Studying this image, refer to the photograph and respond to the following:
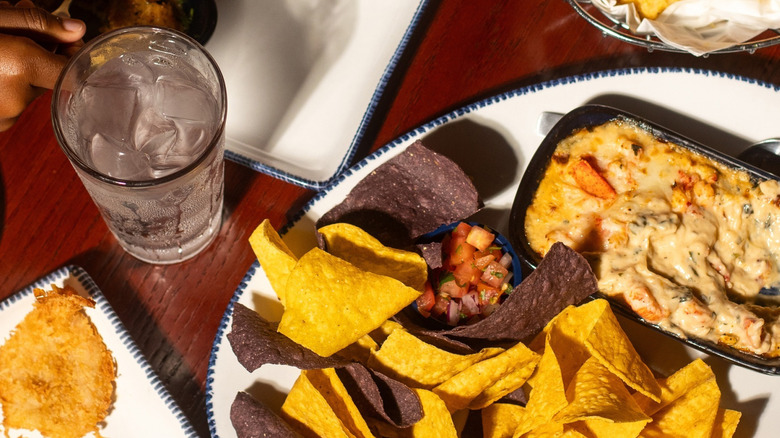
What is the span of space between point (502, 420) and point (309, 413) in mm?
419

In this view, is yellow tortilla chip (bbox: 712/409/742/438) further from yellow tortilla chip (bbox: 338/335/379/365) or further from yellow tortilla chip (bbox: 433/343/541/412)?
yellow tortilla chip (bbox: 338/335/379/365)

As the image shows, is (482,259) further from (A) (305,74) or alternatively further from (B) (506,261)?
(A) (305,74)

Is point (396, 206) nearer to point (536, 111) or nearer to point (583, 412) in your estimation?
point (536, 111)

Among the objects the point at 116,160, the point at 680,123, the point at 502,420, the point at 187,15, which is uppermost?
the point at 680,123

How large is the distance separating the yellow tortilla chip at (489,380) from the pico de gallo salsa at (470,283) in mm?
166

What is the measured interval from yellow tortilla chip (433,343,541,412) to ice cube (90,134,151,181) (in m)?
0.73

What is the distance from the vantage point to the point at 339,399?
1691 mm

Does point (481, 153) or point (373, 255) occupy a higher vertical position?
point (481, 153)

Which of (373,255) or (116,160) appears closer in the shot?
(116,160)

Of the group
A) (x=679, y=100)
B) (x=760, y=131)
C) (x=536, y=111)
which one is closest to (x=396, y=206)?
(x=536, y=111)

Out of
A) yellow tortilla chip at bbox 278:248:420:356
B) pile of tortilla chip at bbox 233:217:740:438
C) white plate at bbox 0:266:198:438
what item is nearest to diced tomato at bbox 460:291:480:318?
pile of tortilla chip at bbox 233:217:740:438

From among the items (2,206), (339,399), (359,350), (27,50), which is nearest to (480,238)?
(359,350)

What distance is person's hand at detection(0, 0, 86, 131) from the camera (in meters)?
1.55

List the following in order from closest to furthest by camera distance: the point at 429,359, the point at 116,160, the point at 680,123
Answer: the point at 116,160 → the point at 429,359 → the point at 680,123
